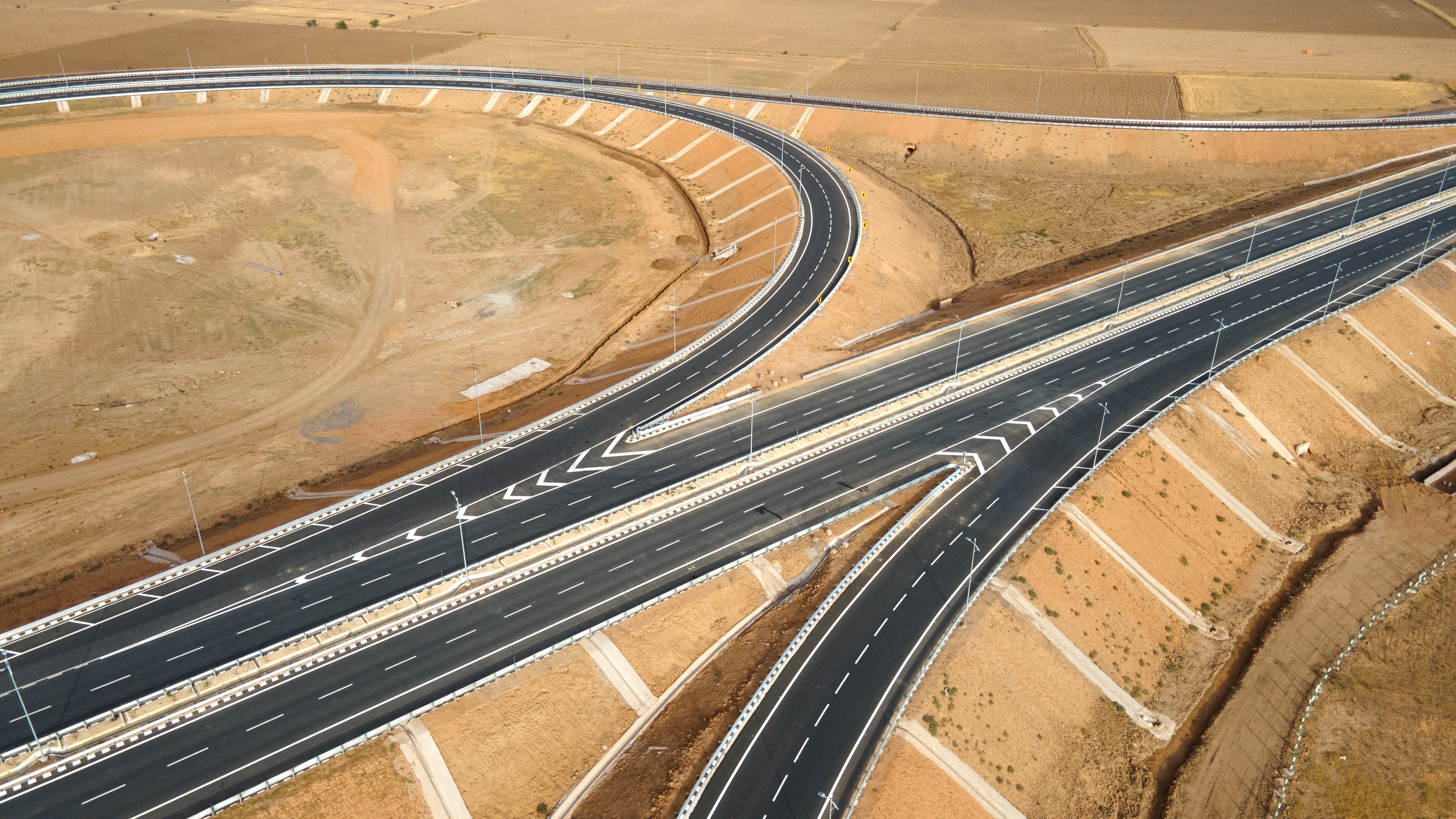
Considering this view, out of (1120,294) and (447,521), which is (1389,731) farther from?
(447,521)

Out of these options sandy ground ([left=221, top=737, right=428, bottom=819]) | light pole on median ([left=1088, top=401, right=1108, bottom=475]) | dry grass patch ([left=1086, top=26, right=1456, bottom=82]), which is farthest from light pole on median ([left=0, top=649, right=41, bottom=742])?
dry grass patch ([left=1086, top=26, right=1456, bottom=82])

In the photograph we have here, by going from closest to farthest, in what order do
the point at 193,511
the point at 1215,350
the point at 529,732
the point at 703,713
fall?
the point at 529,732 → the point at 703,713 → the point at 193,511 → the point at 1215,350

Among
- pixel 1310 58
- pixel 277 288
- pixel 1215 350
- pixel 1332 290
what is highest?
pixel 1310 58

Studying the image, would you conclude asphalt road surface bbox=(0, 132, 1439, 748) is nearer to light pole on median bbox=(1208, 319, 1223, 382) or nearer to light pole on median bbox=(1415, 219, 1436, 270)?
light pole on median bbox=(1208, 319, 1223, 382)

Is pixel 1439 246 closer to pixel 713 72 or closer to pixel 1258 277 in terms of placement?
pixel 1258 277

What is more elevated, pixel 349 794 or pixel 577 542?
pixel 577 542

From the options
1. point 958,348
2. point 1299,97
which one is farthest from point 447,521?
point 1299,97

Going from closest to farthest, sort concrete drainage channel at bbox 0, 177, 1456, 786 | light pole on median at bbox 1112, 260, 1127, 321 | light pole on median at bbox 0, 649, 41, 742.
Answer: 1. light pole on median at bbox 0, 649, 41, 742
2. concrete drainage channel at bbox 0, 177, 1456, 786
3. light pole on median at bbox 1112, 260, 1127, 321
